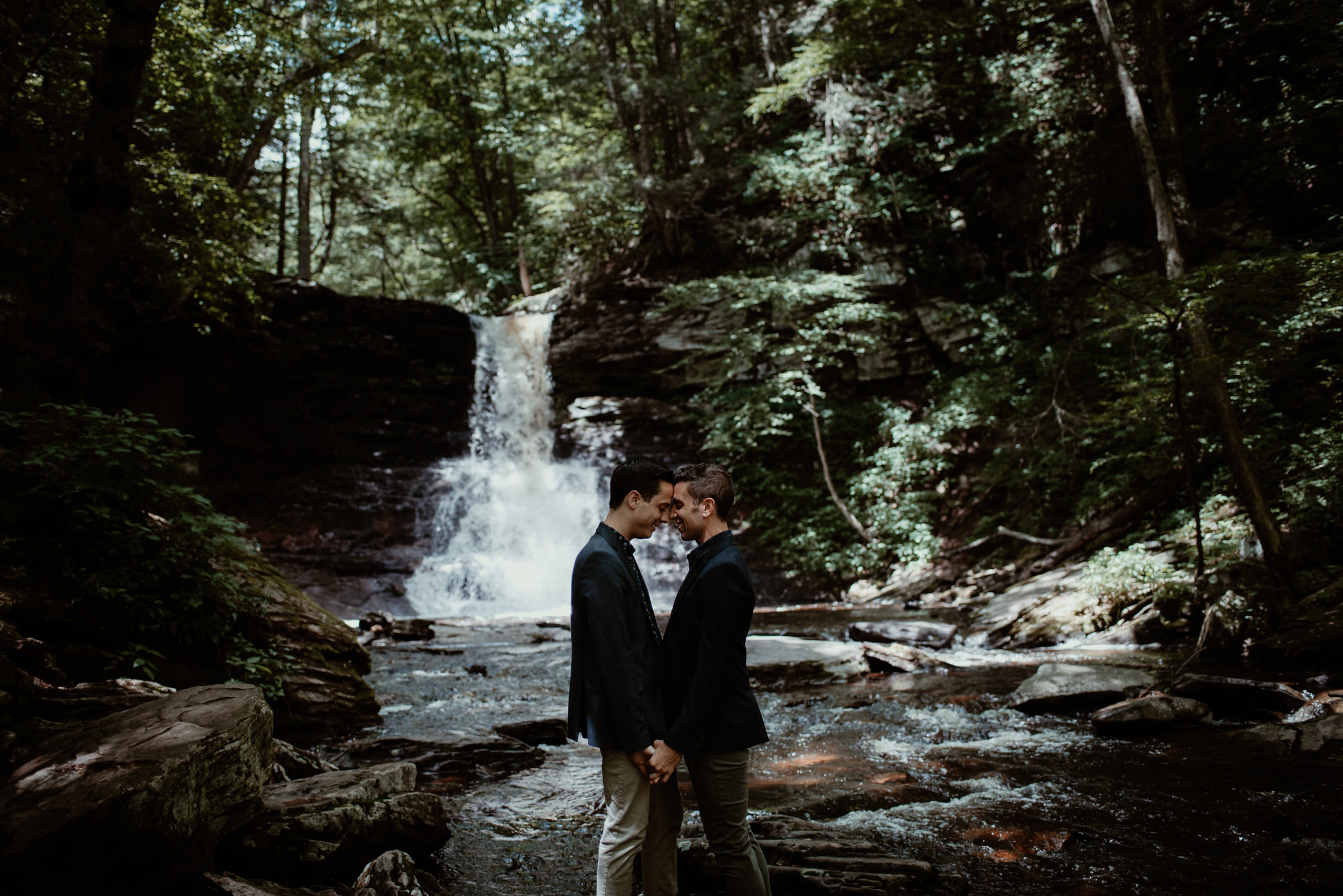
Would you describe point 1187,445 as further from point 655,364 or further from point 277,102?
point 277,102

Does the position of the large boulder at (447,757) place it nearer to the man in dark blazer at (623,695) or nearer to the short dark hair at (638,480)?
the man in dark blazer at (623,695)

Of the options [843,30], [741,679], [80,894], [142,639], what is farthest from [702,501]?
[843,30]

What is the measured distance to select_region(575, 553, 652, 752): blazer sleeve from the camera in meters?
2.28

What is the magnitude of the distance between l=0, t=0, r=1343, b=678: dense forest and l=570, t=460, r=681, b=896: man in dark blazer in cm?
347

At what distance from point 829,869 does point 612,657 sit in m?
1.47

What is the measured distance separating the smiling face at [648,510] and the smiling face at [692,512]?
37 millimetres

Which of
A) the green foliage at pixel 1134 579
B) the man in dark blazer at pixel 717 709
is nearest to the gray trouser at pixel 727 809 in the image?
the man in dark blazer at pixel 717 709

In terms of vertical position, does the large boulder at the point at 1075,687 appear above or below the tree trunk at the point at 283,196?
below

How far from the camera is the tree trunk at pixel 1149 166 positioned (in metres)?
7.45

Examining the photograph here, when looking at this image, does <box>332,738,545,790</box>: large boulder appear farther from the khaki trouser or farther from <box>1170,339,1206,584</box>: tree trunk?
<box>1170,339,1206,584</box>: tree trunk

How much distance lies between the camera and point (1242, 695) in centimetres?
509

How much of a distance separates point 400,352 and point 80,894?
58.5ft

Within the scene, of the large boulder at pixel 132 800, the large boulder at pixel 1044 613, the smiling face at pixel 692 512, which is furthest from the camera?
the large boulder at pixel 1044 613

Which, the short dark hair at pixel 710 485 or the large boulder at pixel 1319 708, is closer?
the short dark hair at pixel 710 485
